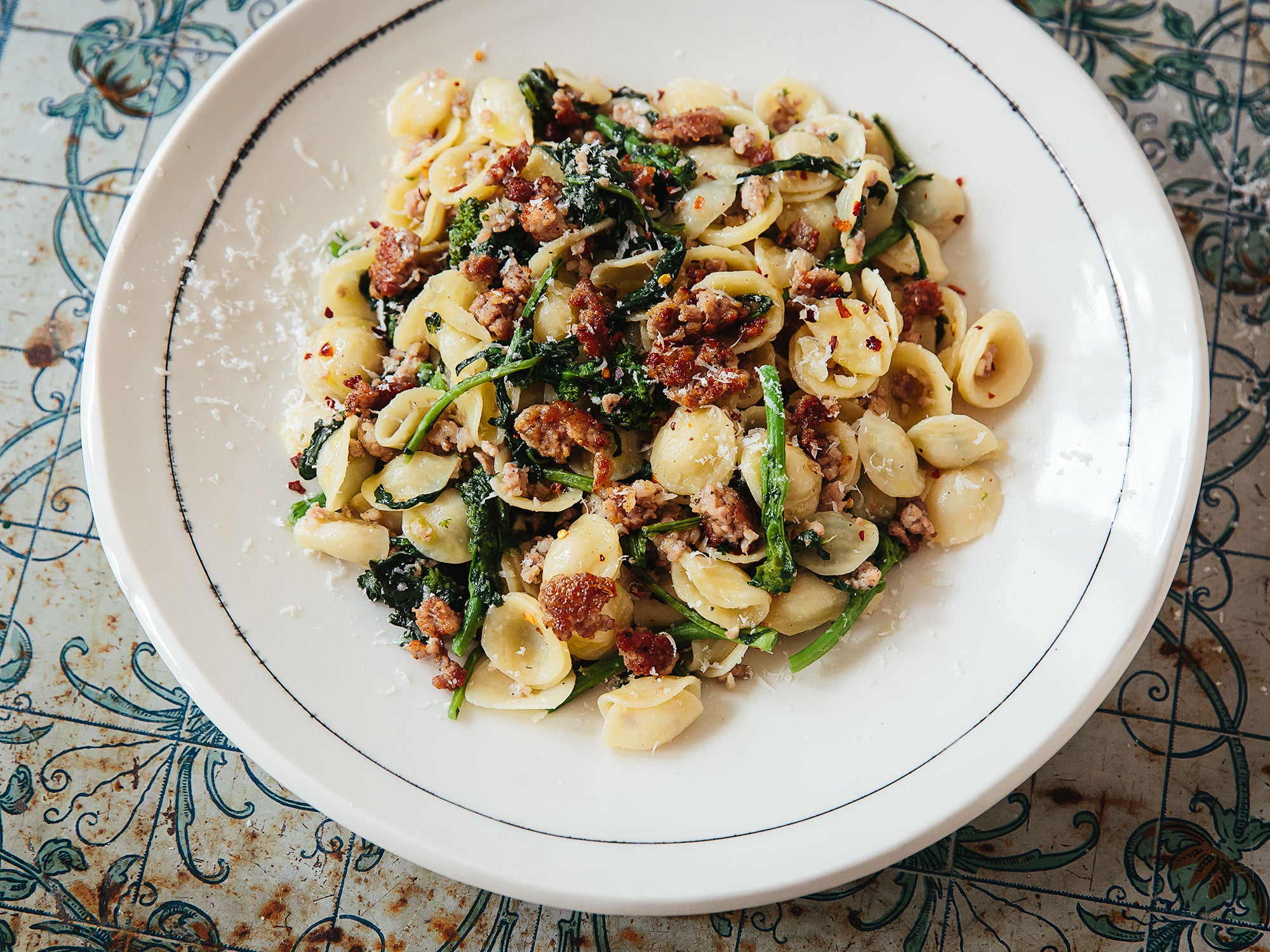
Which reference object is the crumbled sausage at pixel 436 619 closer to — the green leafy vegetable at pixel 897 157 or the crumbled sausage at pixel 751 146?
the crumbled sausage at pixel 751 146

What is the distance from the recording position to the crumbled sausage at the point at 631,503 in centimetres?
263

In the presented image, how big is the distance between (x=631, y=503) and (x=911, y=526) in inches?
34.9

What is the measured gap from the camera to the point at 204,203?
287 cm

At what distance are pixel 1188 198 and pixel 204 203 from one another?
143 inches

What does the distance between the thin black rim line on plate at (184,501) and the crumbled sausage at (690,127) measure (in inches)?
25.9

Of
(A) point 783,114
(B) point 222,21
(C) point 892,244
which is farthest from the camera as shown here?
(B) point 222,21

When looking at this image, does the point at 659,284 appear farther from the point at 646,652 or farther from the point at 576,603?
the point at 646,652

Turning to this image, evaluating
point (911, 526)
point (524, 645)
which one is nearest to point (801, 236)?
point (911, 526)

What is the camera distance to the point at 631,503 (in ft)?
8.59

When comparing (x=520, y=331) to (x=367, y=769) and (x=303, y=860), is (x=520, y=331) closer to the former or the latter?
(x=367, y=769)

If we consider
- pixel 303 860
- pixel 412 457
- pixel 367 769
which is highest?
pixel 412 457

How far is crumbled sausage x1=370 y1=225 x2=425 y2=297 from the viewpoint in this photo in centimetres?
290

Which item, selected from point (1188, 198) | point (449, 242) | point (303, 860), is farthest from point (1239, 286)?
point (303, 860)

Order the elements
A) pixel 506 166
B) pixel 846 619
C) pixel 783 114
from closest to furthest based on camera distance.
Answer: pixel 846 619, pixel 506 166, pixel 783 114
